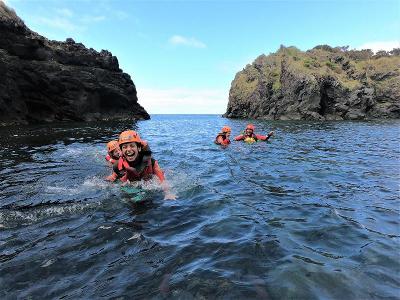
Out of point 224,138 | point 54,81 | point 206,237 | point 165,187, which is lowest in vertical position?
point 206,237

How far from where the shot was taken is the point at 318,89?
230 feet

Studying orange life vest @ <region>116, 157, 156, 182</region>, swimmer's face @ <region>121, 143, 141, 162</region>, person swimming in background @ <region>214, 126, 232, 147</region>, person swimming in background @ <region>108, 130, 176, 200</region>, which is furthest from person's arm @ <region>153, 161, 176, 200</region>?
person swimming in background @ <region>214, 126, 232, 147</region>

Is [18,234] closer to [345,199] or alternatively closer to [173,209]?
[173,209]

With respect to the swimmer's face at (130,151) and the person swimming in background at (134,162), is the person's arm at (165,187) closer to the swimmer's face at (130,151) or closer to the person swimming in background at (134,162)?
the person swimming in background at (134,162)

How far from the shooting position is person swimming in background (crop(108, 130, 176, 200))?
9906 mm

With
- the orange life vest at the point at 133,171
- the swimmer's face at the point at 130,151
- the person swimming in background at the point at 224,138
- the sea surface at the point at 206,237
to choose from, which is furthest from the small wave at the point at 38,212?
the person swimming in background at the point at 224,138

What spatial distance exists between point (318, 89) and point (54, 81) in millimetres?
47937

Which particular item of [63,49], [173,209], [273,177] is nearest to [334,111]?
[63,49]

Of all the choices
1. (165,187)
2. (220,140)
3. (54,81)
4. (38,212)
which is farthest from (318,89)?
(38,212)

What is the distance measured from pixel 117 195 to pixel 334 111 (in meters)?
68.1

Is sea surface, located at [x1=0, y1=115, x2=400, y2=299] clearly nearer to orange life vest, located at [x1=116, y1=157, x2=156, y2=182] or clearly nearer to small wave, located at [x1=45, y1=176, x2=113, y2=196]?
small wave, located at [x1=45, y1=176, x2=113, y2=196]

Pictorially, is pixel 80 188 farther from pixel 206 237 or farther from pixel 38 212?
pixel 206 237

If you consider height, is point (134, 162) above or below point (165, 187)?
above

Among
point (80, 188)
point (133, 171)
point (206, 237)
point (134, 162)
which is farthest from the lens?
point (80, 188)
